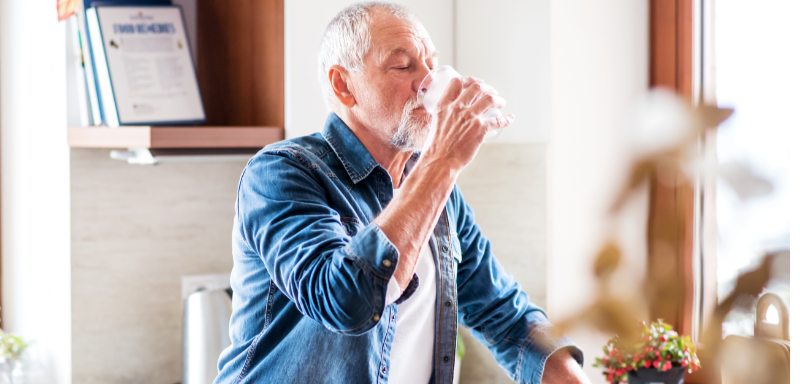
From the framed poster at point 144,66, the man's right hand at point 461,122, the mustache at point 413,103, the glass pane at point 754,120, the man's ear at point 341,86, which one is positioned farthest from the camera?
the framed poster at point 144,66

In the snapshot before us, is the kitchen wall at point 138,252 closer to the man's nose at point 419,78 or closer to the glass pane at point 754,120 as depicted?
the man's nose at point 419,78

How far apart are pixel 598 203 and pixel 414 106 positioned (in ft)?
2.16

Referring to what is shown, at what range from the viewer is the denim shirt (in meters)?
0.66

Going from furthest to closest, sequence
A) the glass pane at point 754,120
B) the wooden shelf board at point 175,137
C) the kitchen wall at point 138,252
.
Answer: the kitchen wall at point 138,252
the wooden shelf board at point 175,137
the glass pane at point 754,120

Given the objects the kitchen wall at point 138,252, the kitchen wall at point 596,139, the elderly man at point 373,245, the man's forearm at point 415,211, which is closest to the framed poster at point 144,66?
the kitchen wall at point 138,252

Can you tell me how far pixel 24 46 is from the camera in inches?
70.1

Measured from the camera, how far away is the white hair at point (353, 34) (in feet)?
2.99

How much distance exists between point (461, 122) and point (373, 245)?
144 millimetres

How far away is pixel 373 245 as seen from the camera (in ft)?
2.13

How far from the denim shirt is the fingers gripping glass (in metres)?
0.16

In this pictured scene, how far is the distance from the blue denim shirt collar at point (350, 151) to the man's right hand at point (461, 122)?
0.25 metres

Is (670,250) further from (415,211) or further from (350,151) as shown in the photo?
(350,151)

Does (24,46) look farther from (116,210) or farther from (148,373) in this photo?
(148,373)

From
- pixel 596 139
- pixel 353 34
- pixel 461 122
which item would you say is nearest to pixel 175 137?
pixel 353 34
